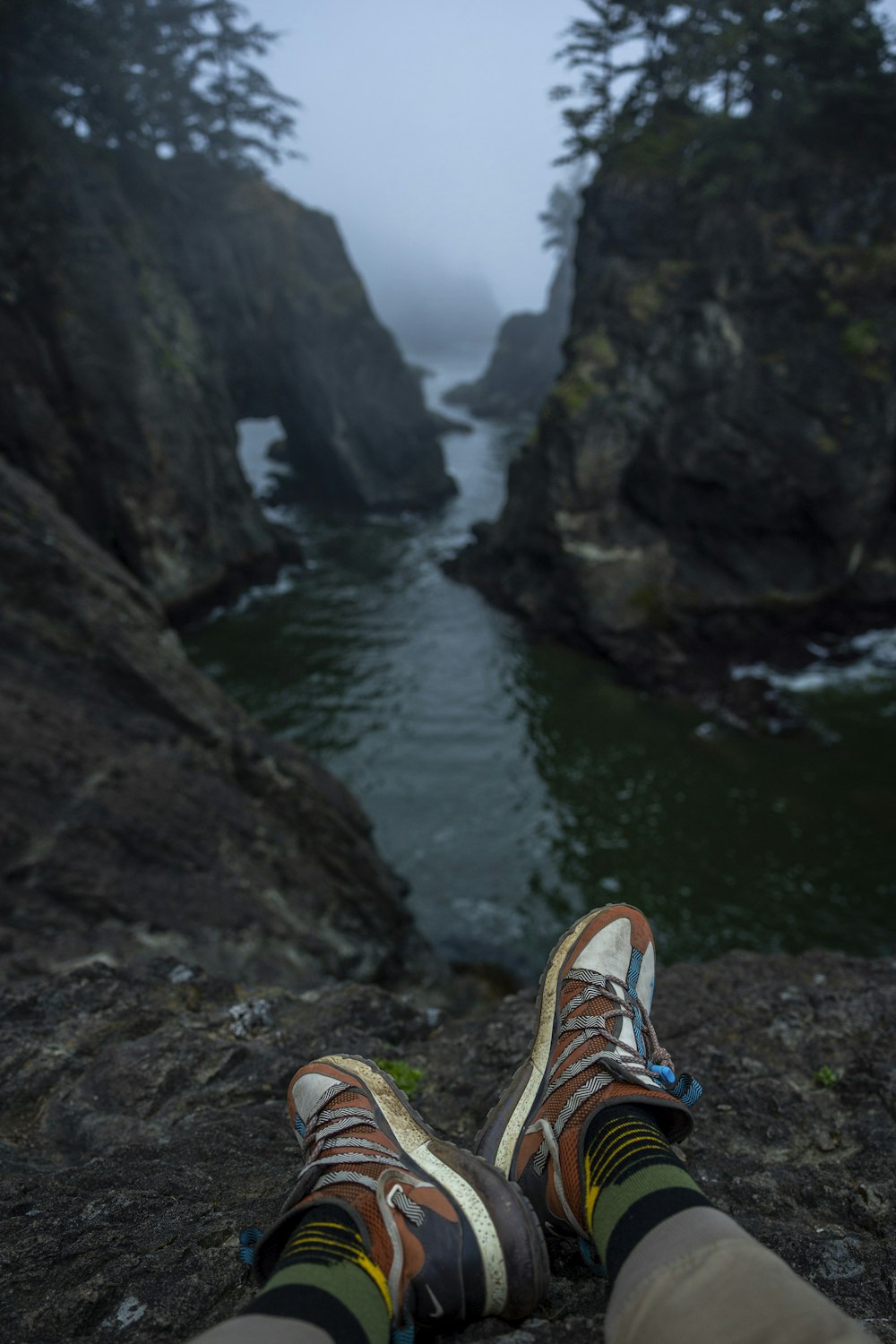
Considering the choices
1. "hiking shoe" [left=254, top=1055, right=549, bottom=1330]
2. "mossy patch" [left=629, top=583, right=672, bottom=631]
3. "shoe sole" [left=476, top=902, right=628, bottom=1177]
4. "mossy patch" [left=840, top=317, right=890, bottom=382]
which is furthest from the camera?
"mossy patch" [left=629, top=583, right=672, bottom=631]

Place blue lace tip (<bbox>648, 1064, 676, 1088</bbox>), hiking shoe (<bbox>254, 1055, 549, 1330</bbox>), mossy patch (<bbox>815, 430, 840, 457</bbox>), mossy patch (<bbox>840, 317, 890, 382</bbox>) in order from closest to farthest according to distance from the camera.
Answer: hiking shoe (<bbox>254, 1055, 549, 1330</bbox>), blue lace tip (<bbox>648, 1064, 676, 1088</bbox>), mossy patch (<bbox>840, 317, 890, 382</bbox>), mossy patch (<bbox>815, 430, 840, 457</bbox>)

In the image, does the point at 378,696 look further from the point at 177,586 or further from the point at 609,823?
the point at 177,586

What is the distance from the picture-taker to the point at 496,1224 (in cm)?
206

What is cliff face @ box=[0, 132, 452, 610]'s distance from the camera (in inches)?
800

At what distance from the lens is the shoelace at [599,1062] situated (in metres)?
2.48

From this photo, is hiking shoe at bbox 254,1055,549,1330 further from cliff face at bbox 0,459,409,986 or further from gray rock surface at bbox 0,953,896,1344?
cliff face at bbox 0,459,409,986

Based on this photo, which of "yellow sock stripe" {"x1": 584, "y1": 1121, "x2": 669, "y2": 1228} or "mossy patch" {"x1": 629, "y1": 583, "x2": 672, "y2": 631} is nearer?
"yellow sock stripe" {"x1": 584, "y1": 1121, "x2": 669, "y2": 1228}

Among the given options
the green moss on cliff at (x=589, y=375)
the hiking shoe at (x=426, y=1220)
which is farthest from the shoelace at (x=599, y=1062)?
the green moss on cliff at (x=589, y=375)

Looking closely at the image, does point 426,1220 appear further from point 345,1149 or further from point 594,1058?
point 594,1058

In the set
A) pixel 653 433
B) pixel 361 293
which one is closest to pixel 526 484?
pixel 653 433

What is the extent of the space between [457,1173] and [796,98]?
25.2 metres

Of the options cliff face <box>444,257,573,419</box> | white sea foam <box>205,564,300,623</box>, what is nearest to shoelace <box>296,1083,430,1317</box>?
white sea foam <box>205,564,300,623</box>

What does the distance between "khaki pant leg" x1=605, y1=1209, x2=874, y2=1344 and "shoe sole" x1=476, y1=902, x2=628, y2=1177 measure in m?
0.80

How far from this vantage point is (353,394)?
39312 millimetres
